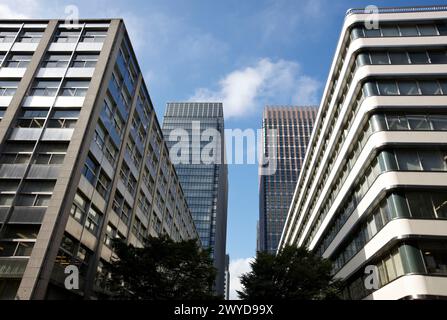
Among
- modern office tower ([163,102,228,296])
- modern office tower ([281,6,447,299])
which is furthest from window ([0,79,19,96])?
modern office tower ([163,102,228,296])

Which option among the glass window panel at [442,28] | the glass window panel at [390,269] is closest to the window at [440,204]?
the glass window panel at [390,269]

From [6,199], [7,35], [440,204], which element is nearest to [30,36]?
[7,35]

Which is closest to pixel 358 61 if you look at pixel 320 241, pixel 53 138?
pixel 320 241

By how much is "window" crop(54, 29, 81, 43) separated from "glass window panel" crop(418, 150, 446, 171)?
3004 cm

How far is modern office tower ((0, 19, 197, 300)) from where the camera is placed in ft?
69.7

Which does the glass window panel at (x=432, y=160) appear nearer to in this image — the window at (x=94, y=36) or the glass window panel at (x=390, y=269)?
the glass window panel at (x=390, y=269)

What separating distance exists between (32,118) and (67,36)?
9.41 m

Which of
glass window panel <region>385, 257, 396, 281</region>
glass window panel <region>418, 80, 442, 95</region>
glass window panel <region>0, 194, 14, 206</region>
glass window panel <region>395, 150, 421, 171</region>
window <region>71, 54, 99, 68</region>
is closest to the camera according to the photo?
glass window panel <region>385, 257, 396, 281</region>

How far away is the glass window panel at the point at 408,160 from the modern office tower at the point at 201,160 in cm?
9558

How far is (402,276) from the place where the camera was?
20.1m

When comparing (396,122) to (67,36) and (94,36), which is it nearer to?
(94,36)

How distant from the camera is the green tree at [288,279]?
23.7m

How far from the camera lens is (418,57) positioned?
2825 centimetres

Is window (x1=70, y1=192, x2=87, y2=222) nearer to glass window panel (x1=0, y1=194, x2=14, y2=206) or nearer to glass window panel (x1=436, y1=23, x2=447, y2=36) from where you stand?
glass window panel (x1=0, y1=194, x2=14, y2=206)
